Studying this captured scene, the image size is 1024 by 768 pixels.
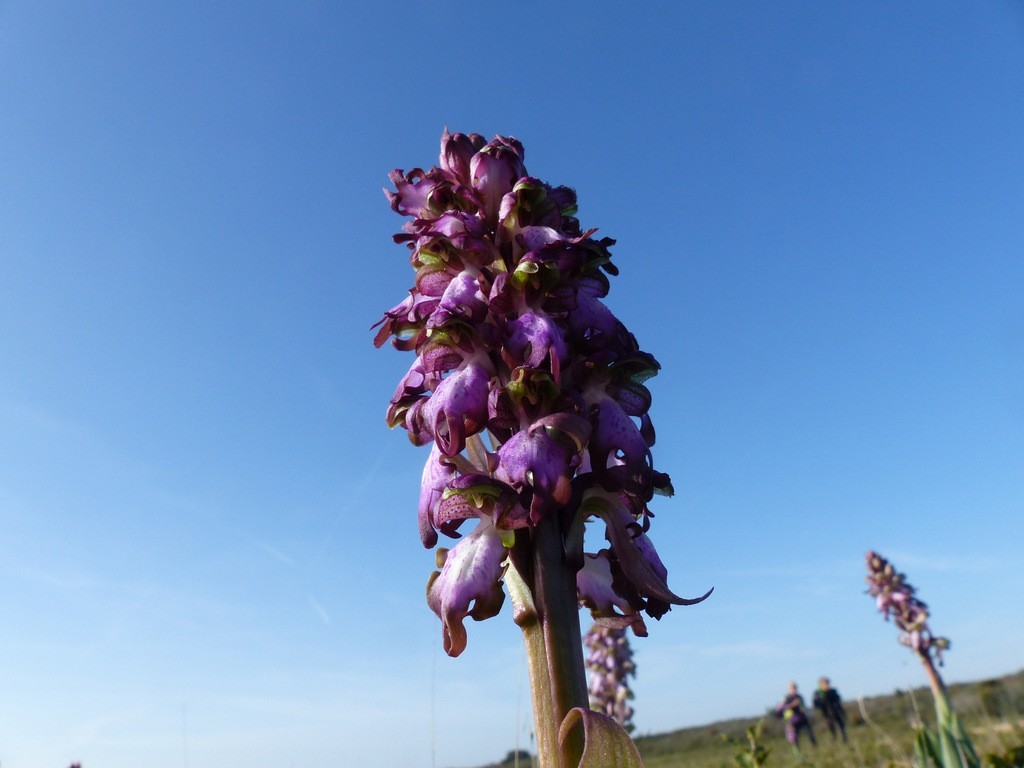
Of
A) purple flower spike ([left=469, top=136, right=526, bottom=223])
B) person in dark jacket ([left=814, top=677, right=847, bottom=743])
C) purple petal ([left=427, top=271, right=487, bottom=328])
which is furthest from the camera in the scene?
person in dark jacket ([left=814, top=677, right=847, bottom=743])

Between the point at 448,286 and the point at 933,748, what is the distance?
6.02 m

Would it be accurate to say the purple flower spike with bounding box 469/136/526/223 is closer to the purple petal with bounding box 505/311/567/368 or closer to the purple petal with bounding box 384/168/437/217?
the purple petal with bounding box 384/168/437/217

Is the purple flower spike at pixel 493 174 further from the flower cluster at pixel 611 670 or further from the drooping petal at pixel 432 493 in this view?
the flower cluster at pixel 611 670

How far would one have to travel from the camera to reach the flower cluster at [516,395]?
207 cm

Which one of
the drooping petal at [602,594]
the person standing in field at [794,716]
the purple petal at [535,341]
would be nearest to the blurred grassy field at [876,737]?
the person standing in field at [794,716]

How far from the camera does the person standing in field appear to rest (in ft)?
67.1

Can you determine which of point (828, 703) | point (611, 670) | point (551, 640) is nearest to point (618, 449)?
point (551, 640)

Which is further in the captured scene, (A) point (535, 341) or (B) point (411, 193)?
(B) point (411, 193)

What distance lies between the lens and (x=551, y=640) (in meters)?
1.94

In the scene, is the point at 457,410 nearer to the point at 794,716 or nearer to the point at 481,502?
the point at 481,502

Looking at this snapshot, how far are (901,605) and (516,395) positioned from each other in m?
18.7

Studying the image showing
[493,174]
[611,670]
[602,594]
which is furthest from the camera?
[611,670]

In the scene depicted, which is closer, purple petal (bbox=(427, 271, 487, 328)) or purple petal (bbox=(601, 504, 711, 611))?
purple petal (bbox=(601, 504, 711, 611))

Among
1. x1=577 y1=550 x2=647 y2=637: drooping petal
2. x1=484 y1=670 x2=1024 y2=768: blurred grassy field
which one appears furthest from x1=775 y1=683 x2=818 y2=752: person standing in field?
x1=577 y1=550 x2=647 y2=637: drooping petal
